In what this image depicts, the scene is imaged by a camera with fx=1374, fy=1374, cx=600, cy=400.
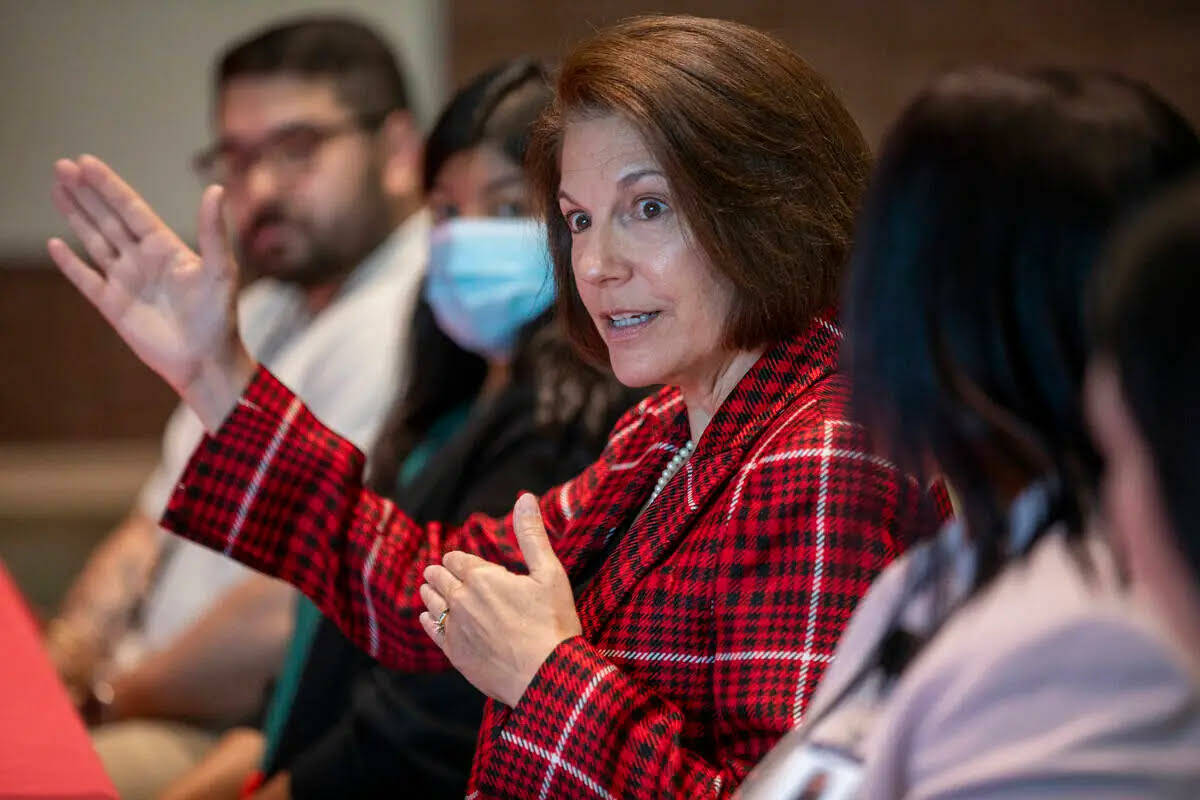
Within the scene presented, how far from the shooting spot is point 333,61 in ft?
9.07

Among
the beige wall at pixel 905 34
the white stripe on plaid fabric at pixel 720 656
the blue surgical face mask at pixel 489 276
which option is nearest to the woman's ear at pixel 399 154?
the beige wall at pixel 905 34

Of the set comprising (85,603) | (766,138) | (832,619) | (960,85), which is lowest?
(85,603)

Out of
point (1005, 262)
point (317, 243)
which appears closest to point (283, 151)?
point (317, 243)

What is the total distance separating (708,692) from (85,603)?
184 centimetres

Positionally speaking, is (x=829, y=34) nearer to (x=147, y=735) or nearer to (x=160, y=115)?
(x=160, y=115)

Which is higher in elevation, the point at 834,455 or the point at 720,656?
the point at 834,455

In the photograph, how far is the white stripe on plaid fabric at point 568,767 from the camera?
105cm

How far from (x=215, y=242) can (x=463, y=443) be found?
497 mm

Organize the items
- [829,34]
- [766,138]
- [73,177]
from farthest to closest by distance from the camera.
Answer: [829,34] < [73,177] < [766,138]

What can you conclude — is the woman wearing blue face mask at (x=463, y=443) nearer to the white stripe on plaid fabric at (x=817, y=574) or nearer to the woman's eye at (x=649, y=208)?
the woman's eye at (x=649, y=208)

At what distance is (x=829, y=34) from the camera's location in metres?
3.38

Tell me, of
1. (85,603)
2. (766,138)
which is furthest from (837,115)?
(85,603)

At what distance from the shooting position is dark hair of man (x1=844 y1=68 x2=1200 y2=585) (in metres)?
0.75

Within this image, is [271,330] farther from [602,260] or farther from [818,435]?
[818,435]
